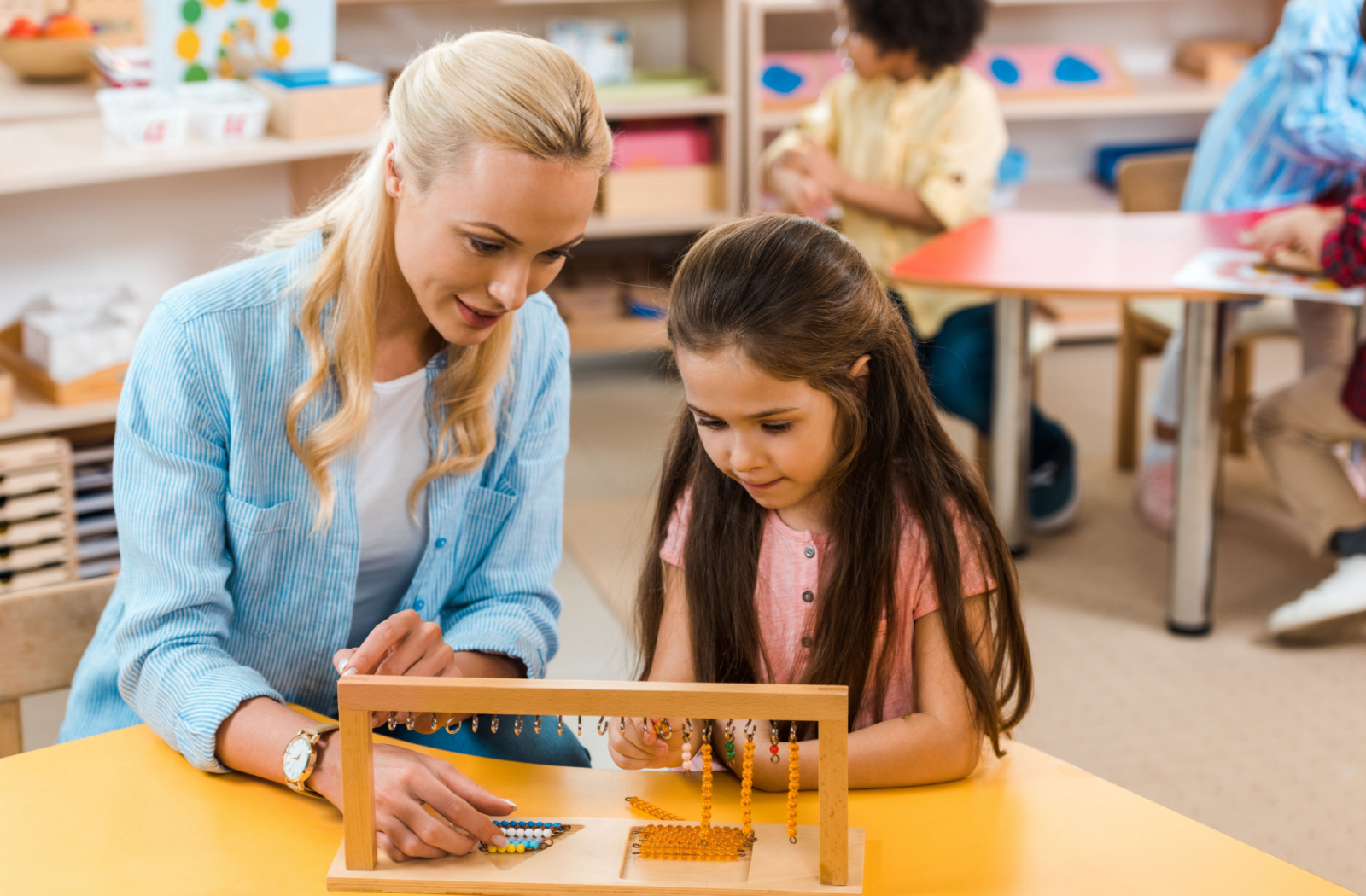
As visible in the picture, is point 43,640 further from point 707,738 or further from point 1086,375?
point 1086,375

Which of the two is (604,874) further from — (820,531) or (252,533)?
(252,533)

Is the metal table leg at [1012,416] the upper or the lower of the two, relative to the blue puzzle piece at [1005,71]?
lower

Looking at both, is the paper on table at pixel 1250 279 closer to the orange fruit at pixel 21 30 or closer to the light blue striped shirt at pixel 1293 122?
the light blue striped shirt at pixel 1293 122

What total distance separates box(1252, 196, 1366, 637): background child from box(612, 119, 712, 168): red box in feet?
6.21

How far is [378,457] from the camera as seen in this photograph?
145 centimetres

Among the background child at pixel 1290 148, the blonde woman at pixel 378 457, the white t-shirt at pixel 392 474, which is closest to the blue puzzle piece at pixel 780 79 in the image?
the background child at pixel 1290 148

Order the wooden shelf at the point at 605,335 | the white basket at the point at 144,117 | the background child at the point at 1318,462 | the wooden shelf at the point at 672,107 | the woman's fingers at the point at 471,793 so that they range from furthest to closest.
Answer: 1. the wooden shelf at the point at 605,335
2. the wooden shelf at the point at 672,107
3. the background child at the point at 1318,462
4. the white basket at the point at 144,117
5. the woman's fingers at the point at 471,793

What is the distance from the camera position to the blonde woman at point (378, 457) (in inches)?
47.2

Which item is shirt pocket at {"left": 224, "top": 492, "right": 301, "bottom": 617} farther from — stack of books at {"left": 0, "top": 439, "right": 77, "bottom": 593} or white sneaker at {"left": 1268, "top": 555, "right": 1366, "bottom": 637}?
white sneaker at {"left": 1268, "top": 555, "right": 1366, "bottom": 637}

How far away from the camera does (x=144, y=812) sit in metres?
1.14

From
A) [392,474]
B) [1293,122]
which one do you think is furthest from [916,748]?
[1293,122]

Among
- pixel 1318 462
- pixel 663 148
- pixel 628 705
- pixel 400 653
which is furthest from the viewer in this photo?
pixel 663 148

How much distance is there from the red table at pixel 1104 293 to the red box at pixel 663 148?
1266 millimetres

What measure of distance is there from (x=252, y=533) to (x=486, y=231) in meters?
0.39
